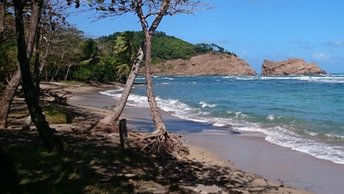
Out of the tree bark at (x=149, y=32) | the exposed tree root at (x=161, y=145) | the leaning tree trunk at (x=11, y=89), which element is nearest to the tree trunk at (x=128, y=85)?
the tree bark at (x=149, y=32)

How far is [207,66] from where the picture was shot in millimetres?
159000

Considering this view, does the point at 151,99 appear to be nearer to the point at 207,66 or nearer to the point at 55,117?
the point at 55,117

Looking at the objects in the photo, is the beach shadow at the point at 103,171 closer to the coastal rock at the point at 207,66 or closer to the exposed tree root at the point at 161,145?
the exposed tree root at the point at 161,145

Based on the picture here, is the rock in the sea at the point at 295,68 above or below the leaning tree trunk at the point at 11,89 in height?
above

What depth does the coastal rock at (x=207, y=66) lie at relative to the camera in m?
156

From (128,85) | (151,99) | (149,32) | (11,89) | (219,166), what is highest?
(149,32)

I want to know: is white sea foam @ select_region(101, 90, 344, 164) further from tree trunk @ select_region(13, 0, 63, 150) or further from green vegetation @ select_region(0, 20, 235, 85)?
green vegetation @ select_region(0, 20, 235, 85)

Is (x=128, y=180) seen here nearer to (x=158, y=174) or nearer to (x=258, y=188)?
(x=158, y=174)

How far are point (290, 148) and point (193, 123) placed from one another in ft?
23.4

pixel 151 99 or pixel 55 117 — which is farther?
pixel 55 117

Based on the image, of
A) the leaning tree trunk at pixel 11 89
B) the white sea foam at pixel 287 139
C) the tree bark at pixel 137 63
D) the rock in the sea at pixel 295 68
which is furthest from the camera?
the rock in the sea at pixel 295 68

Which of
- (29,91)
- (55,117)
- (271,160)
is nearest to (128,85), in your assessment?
(55,117)

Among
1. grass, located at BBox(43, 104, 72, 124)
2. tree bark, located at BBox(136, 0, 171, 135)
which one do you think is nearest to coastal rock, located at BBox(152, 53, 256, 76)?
grass, located at BBox(43, 104, 72, 124)

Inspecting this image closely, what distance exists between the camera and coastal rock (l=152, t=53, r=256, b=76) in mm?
156000
